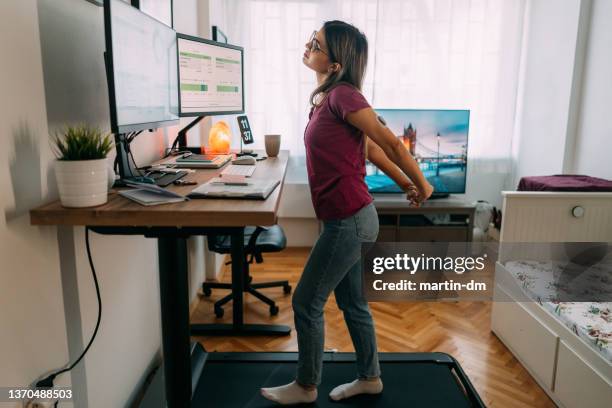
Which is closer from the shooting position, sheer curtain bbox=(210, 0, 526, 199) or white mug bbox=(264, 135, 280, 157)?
white mug bbox=(264, 135, 280, 157)

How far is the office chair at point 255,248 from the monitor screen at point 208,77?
683 millimetres

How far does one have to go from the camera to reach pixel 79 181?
114 cm

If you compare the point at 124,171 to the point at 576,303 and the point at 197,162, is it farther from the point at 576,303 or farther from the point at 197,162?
the point at 576,303

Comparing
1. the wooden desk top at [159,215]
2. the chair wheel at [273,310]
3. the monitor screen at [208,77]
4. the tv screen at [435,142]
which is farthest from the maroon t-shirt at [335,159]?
the tv screen at [435,142]

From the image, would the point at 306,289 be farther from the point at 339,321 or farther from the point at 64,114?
the point at 339,321

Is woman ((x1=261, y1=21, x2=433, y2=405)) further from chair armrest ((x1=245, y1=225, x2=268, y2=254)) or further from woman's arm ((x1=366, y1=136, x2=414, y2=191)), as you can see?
chair armrest ((x1=245, y1=225, x2=268, y2=254))

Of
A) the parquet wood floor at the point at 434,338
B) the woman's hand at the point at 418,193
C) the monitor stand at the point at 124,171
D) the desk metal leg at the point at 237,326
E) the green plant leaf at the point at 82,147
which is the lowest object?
the parquet wood floor at the point at 434,338

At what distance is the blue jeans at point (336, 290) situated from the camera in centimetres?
160

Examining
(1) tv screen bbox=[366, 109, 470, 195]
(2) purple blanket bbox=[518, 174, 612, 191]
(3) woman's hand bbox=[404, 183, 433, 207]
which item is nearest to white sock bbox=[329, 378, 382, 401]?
(3) woman's hand bbox=[404, 183, 433, 207]

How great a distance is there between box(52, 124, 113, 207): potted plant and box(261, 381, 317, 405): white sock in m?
1.02

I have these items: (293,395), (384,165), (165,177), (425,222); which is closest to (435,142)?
(425,222)

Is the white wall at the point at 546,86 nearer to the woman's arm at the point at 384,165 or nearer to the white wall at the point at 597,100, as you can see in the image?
the white wall at the point at 597,100

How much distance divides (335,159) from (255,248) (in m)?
1.19

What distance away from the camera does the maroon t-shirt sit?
5.13 ft
